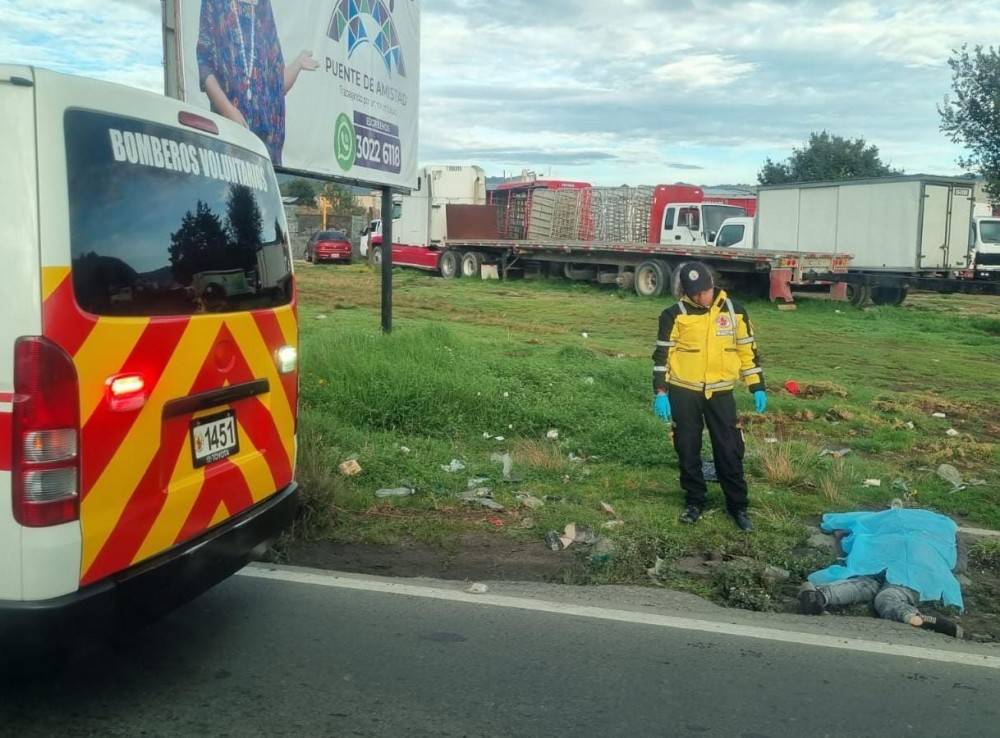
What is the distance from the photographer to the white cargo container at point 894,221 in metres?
21.3

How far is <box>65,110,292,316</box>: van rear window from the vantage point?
3207 mm

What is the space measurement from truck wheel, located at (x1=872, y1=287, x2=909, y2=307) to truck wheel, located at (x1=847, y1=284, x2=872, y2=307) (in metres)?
0.51

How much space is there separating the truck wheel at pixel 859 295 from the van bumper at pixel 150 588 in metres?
18.9

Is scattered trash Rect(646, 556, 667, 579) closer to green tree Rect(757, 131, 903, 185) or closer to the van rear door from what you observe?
the van rear door

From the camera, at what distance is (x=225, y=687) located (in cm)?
386

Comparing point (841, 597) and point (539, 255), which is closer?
point (841, 597)

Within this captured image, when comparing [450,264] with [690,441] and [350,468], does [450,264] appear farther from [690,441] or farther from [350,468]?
[690,441]

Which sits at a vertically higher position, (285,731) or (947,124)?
(947,124)

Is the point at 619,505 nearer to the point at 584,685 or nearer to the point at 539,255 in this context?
the point at 584,685

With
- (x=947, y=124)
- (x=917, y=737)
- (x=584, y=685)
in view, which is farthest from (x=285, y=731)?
(x=947, y=124)

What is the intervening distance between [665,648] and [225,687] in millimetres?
1892

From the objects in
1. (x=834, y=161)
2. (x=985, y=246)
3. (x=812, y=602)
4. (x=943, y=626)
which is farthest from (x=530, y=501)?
(x=834, y=161)

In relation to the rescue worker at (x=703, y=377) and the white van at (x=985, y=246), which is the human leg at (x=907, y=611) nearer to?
the rescue worker at (x=703, y=377)

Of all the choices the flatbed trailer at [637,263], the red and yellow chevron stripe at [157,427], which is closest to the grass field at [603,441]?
the red and yellow chevron stripe at [157,427]
